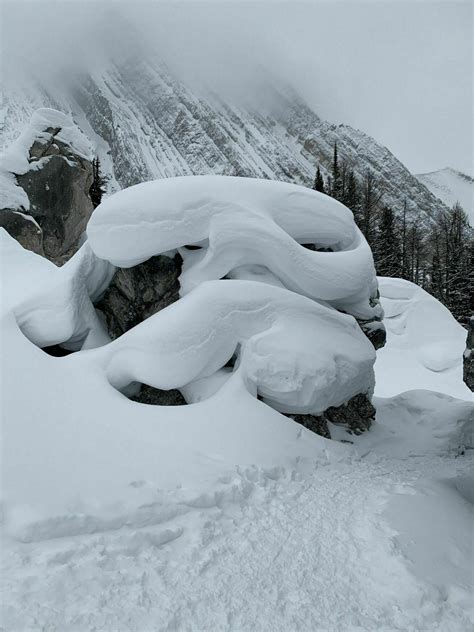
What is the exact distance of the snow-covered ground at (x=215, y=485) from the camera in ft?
8.29

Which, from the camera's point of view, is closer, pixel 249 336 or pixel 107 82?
pixel 249 336

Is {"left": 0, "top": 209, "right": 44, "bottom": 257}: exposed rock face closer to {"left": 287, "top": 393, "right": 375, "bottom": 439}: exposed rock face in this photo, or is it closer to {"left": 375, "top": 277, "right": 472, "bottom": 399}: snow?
{"left": 287, "top": 393, "right": 375, "bottom": 439}: exposed rock face

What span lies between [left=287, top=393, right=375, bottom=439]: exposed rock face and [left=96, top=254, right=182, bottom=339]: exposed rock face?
283 centimetres

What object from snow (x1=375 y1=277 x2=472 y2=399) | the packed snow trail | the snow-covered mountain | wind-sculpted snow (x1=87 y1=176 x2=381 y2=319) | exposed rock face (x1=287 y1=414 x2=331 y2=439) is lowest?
the snow-covered mountain

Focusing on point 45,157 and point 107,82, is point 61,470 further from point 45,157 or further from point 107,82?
point 107,82

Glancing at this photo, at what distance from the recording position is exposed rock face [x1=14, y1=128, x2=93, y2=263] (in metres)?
14.5

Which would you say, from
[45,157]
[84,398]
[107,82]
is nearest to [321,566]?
[84,398]

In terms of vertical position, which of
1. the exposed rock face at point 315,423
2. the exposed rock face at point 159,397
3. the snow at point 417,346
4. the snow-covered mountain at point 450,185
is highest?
the exposed rock face at point 159,397

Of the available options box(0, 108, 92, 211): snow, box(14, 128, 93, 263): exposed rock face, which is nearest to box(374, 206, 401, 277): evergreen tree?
box(14, 128, 93, 263): exposed rock face

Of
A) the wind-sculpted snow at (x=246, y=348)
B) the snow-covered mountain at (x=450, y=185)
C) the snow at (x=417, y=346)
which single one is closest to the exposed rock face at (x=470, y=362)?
the wind-sculpted snow at (x=246, y=348)

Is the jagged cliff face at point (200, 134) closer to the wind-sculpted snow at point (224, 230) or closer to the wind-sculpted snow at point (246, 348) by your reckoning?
the wind-sculpted snow at point (224, 230)

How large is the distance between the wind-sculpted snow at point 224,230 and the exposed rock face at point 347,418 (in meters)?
1.83

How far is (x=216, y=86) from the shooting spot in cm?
12525

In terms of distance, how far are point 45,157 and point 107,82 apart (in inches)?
4710
